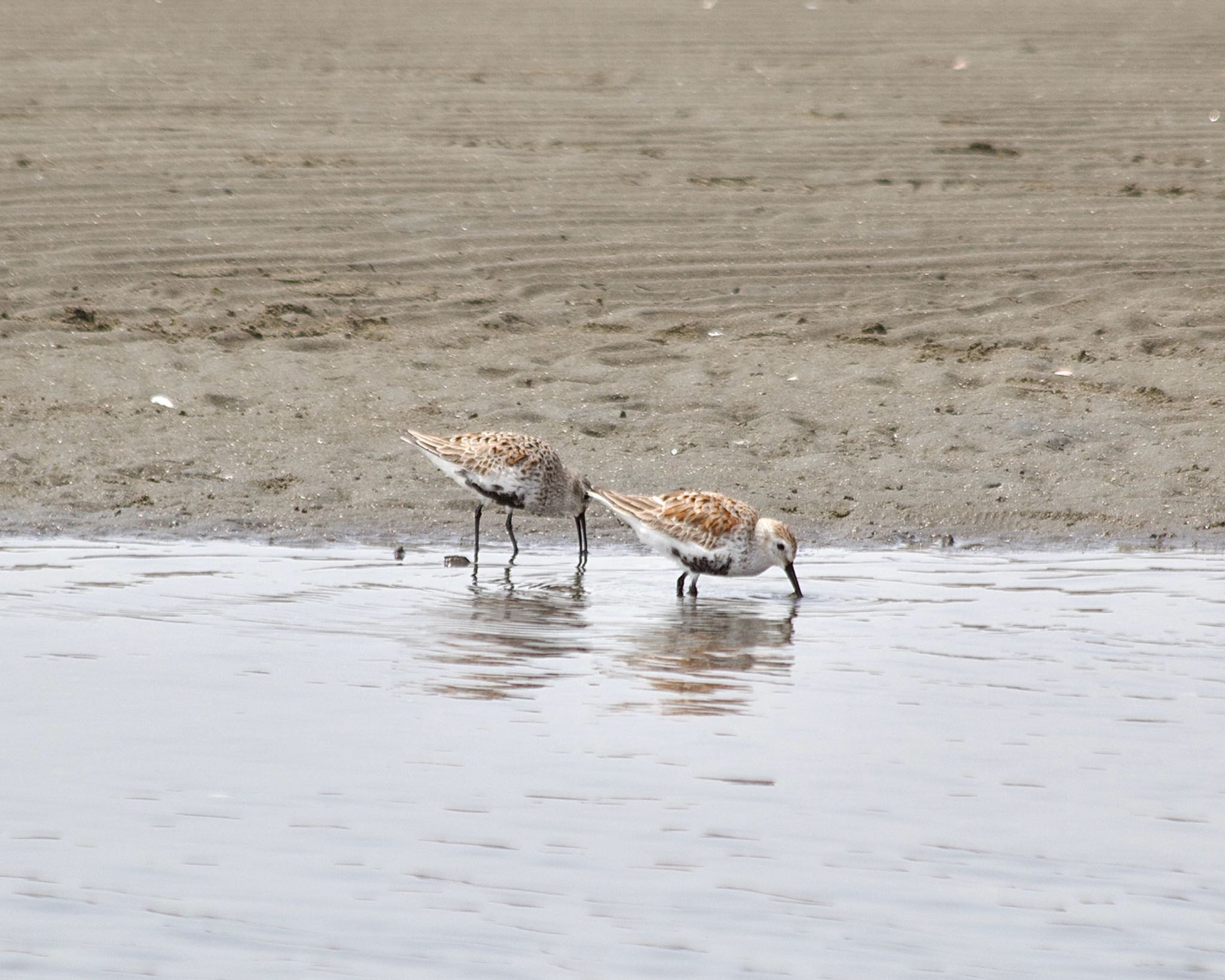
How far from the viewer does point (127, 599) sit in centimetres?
909

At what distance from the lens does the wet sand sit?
1220cm

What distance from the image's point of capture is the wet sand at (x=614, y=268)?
12.2 metres

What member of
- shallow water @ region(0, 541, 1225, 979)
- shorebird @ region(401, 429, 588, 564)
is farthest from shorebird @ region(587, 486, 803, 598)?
shorebird @ region(401, 429, 588, 564)

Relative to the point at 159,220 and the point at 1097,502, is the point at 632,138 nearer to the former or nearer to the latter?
the point at 159,220

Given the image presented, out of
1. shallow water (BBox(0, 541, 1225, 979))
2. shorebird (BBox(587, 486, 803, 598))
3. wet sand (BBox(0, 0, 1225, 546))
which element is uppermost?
wet sand (BBox(0, 0, 1225, 546))

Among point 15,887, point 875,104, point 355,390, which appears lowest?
point 15,887

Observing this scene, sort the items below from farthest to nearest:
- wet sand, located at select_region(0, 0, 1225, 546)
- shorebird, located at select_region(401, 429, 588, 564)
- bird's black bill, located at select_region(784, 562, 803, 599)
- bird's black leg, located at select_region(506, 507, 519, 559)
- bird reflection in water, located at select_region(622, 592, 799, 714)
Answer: wet sand, located at select_region(0, 0, 1225, 546) → bird's black leg, located at select_region(506, 507, 519, 559) → shorebird, located at select_region(401, 429, 588, 564) → bird's black bill, located at select_region(784, 562, 803, 599) → bird reflection in water, located at select_region(622, 592, 799, 714)

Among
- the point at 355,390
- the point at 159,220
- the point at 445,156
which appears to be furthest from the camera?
the point at 445,156

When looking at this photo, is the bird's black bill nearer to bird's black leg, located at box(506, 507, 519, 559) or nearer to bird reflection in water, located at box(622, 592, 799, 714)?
bird reflection in water, located at box(622, 592, 799, 714)

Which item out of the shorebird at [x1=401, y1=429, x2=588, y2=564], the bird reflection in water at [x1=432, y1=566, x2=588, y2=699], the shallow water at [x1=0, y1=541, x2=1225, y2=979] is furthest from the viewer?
the shorebird at [x1=401, y1=429, x2=588, y2=564]

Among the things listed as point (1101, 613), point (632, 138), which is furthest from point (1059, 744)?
point (632, 138)

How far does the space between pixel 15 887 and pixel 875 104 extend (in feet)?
52.7

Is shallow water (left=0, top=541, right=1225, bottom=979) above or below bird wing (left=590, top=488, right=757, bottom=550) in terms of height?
below

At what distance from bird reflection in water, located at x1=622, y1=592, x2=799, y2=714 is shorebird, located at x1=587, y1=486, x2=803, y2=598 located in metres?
0.22
